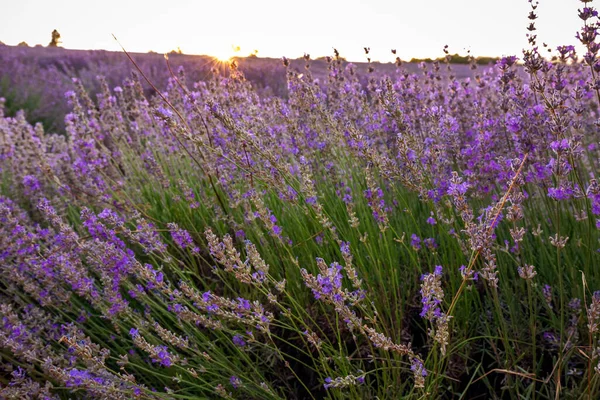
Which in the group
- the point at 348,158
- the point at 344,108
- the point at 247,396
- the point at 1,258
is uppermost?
the point at 344,108

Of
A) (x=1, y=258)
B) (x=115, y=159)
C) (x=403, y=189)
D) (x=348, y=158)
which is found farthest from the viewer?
(x=115, y=159)

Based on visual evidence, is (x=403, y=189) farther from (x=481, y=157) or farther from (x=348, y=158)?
(x=481, y=157)

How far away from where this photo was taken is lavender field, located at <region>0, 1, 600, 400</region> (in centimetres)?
151

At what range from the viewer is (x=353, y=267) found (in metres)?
1.92

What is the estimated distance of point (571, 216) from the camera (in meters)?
2.07

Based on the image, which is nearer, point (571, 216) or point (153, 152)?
point (571, 216)

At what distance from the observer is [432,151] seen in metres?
1.81

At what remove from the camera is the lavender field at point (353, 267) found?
1.51 meters

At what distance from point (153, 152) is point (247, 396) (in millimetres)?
2414

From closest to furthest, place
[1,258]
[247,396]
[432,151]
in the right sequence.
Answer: [432,151] → [247,396] → [1,258]

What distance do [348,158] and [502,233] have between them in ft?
3.00

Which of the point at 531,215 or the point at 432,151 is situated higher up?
the point at 432,151

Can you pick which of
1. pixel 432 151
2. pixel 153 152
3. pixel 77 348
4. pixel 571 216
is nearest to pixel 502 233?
pixel 571 216

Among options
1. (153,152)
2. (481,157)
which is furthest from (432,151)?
(153,152)
